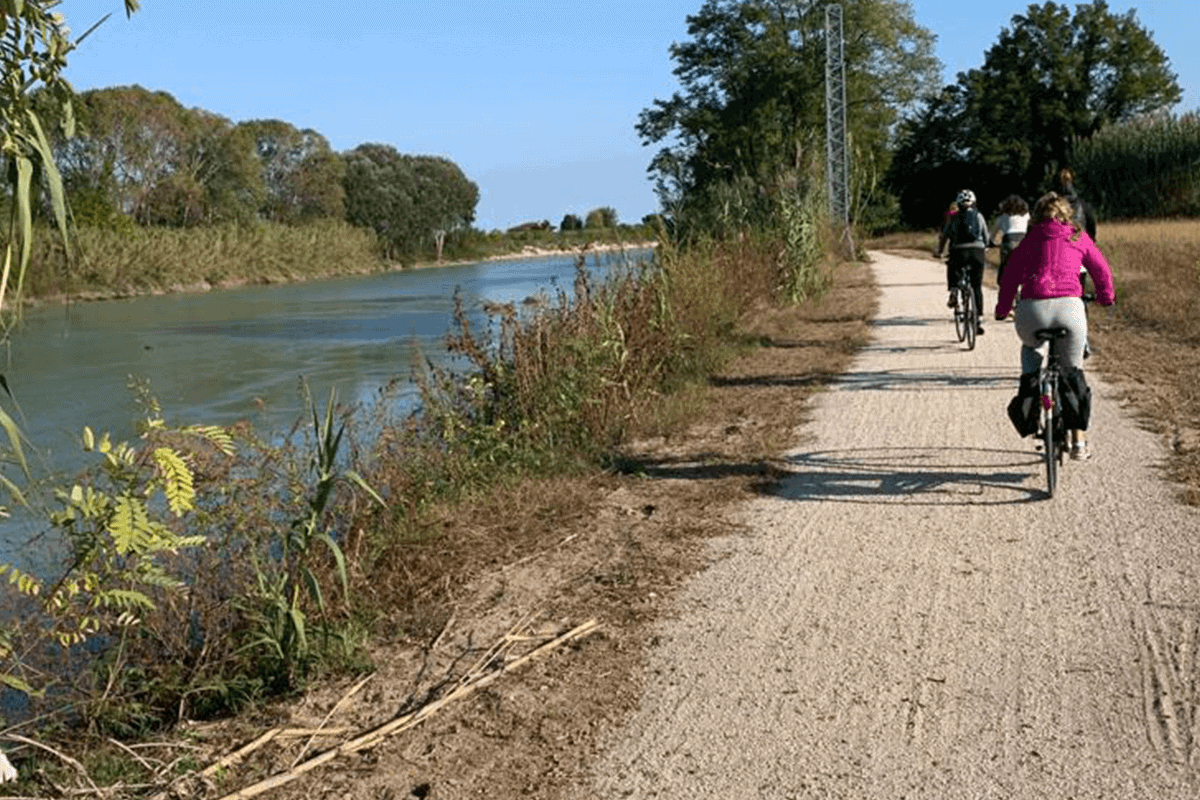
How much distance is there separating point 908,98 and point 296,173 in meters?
54.4

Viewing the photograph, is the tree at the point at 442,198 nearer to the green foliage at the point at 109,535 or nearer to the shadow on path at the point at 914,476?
the shadow on path at the point at 914,476

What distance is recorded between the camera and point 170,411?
1597 cm

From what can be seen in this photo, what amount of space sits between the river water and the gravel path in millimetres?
2692

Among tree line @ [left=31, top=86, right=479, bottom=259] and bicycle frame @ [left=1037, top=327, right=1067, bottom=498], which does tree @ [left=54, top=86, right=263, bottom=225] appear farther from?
bicycle frame @ [left=1037, top=327, right=1067, bottom=498]

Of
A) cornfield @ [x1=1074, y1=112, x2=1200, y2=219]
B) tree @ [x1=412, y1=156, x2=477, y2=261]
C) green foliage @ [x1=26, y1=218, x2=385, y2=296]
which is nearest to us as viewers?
cornfield @ [x1=1074, y1=112, x2=1200, y2=219]

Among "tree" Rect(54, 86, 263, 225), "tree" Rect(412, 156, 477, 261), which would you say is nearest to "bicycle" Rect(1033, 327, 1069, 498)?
"tree" Rect(54, 86, 263, 225)

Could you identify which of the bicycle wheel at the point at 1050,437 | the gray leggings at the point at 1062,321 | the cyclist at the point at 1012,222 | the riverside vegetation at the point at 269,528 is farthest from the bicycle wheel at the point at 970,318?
the bicycle wheel at the point at 1050,437

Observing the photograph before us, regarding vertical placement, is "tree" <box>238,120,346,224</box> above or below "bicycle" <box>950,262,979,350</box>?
above

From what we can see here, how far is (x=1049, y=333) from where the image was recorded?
7.34 meters

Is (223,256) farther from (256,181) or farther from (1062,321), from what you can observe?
(1062,321)

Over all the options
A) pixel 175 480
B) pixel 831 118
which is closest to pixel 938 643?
pixel 175 480

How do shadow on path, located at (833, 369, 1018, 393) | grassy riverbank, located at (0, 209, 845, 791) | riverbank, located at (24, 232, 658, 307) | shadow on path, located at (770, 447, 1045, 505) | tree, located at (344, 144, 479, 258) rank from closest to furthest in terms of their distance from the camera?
1. grassy riverbank, located at (0, 209, 845, 791)
2. shadow on path, located at (770, 447, 1045, 505)
3. shadow on path, located at (833, 369, 1018, 393)
4. riverbank, located at (24, 232, 658, 307)
5. tree, located at (344, 144, 479, 258)

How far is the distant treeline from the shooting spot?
68.8m

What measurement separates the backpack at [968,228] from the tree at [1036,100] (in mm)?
59781
